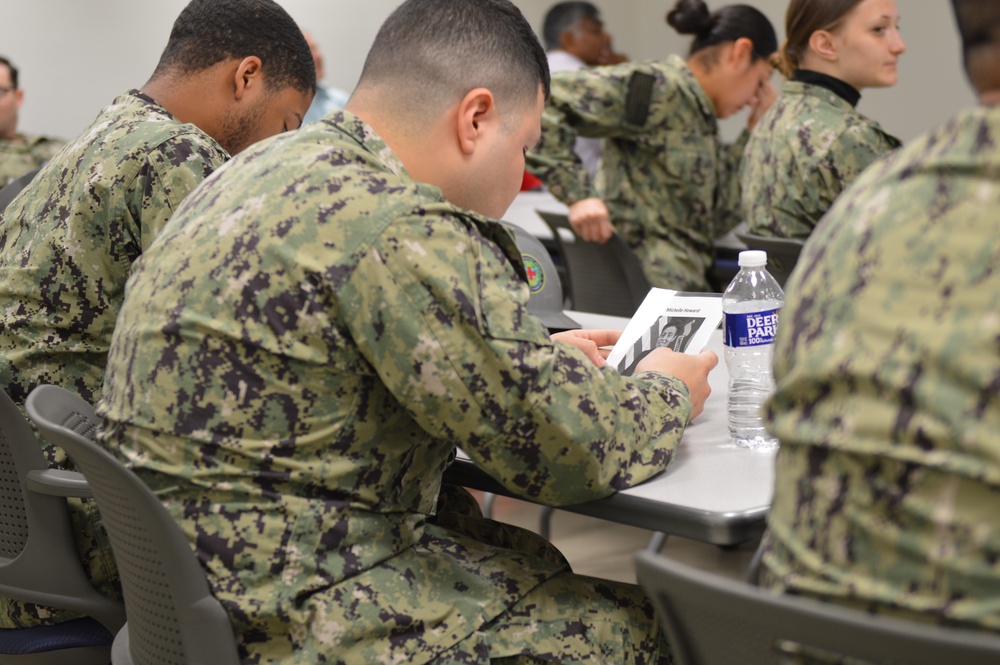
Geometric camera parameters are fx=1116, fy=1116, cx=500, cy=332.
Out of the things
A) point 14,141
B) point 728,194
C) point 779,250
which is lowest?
point 14,141

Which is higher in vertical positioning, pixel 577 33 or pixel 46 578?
pixel 577 33

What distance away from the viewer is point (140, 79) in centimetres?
646

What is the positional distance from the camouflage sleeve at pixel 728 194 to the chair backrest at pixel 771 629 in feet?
11.2

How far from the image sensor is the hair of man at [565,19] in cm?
609

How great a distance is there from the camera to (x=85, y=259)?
74.8 inches

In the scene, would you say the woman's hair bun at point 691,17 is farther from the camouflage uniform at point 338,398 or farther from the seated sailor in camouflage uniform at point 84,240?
the camouflage uniform at point 338,398

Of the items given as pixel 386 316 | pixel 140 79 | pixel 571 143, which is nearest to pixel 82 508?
pixel 386 316

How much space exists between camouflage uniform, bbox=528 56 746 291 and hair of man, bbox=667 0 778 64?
4.9 inches

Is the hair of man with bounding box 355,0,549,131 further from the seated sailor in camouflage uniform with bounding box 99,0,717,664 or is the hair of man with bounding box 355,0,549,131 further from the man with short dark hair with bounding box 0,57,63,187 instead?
the man with short dark hair with bounding box 0,57,63,187

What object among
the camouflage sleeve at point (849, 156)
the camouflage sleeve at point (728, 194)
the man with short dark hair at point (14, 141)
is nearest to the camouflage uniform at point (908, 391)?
the camouflage sleeve at point (849, 156)

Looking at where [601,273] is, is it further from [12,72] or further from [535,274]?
[12,72]

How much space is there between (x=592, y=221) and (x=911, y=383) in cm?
282

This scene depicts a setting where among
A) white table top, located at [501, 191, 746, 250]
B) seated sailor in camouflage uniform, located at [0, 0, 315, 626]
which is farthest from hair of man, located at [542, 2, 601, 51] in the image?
seated sailor in camouflage uniform, located at [0, 0, 315, 626]

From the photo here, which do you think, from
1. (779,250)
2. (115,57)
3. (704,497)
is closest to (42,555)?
(704,497)
